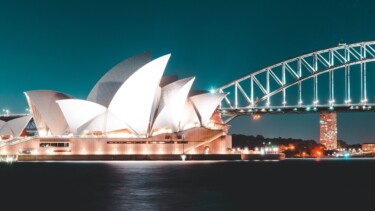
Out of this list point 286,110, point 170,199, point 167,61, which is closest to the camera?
point 170,199

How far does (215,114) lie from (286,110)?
1541 centimetres

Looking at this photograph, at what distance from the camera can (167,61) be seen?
79438mm

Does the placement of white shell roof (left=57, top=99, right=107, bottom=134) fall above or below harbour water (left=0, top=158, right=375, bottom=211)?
above

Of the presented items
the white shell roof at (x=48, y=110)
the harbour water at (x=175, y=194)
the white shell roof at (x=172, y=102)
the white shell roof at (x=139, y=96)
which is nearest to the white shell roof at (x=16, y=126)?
the white shell roof at (x=48, y=110)

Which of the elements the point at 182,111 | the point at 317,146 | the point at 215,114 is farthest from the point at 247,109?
the point at 317,146

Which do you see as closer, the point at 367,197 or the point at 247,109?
the point at 367,197

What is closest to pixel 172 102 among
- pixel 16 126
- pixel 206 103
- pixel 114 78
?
pixel 206 103

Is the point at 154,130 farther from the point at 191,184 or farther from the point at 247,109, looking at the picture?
the point at 191,184

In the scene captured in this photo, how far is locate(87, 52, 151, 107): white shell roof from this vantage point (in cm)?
8400

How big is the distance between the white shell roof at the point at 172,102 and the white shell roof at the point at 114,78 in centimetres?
510

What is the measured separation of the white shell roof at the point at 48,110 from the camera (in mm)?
90250

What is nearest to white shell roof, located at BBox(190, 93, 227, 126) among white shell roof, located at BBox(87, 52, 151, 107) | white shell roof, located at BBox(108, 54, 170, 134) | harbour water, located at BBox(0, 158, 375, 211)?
white shell roof, located at BBox(108, 54, 170, 134)

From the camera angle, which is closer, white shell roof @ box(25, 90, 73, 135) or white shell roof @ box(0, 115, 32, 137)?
white shell roof @ box(25, 90, 73, 135)

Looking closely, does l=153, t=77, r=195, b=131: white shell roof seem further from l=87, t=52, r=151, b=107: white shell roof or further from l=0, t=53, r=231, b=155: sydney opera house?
l=87, t=52, r=151, b=107: white shell roof
